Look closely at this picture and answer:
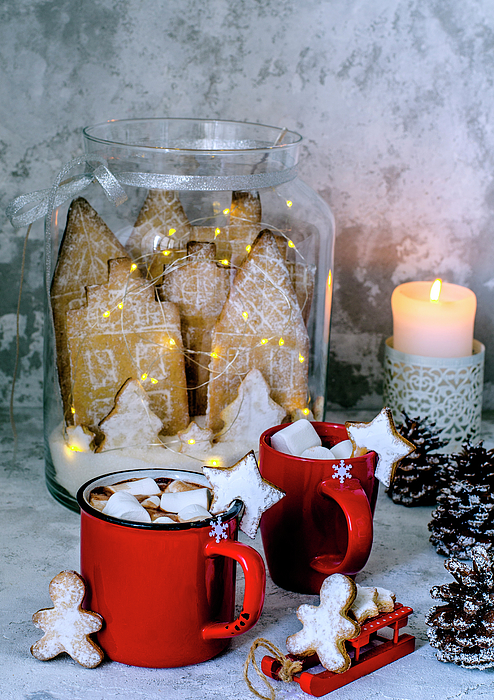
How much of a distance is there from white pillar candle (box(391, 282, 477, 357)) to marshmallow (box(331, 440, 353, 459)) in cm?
34

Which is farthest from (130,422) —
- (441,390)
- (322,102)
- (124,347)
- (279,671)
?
(322,102)

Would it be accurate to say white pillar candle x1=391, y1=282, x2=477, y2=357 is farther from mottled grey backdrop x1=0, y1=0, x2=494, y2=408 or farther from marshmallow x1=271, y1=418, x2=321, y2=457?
marshmallow x1=271, y1=418, x2=321, y2=457

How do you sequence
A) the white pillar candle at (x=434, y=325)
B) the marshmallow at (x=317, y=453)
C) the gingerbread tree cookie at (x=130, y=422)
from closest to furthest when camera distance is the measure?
1. the marshmallow at (x=317, y=453)
2. the gingerbread tree cookie at (x=130, y=422)
3. the white pillar candle at (x=434, y=325)

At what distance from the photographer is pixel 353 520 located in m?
0.52

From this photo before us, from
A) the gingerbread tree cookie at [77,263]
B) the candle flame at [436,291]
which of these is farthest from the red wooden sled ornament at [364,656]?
the candle flame at [436,291]

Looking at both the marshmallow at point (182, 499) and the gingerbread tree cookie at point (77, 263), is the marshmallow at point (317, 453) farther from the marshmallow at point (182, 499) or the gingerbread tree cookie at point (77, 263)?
the gingerbread tree cookie at point (77, 263)

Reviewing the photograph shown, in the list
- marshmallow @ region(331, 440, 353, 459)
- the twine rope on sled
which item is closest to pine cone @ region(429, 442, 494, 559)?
marshmallow @ region(331, 440, 353, 459)

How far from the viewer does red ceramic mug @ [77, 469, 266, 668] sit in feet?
1.53

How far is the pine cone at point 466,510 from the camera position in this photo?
660mm

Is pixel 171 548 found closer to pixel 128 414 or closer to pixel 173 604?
pixel 173 604

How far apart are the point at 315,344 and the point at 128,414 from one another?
0.77ft

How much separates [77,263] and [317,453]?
328 mm

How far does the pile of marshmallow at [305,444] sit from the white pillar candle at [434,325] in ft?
1.09

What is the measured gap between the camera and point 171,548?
47cm
